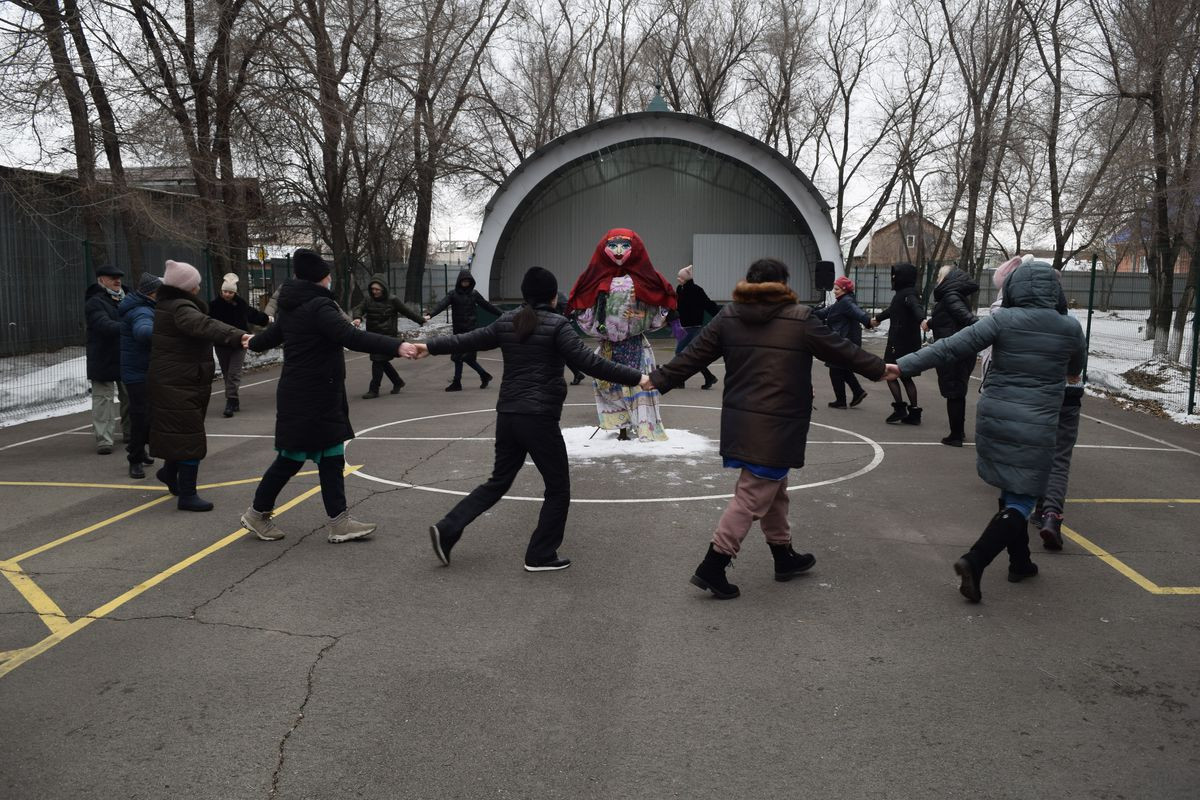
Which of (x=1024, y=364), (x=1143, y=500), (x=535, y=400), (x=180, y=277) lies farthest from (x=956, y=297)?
(x=180, y=277)

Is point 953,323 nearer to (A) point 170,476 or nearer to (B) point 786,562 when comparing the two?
(B) point 786,562

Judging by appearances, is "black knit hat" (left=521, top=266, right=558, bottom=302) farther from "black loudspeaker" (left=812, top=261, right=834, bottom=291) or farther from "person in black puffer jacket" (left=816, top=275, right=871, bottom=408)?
"black loudspeaker" (left=812, top=261, right=834, bottom=291)

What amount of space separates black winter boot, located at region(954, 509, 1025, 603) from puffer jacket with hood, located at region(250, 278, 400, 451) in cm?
369

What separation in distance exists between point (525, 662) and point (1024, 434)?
3050 mm

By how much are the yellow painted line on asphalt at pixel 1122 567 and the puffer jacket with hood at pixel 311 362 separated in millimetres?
4803

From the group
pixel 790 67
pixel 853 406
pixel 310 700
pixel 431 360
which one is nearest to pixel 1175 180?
pixel 853 406

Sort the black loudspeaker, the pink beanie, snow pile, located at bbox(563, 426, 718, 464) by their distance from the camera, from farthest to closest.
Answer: the black loudspeaker < snow pile, located at bbox(563, 426, 718, 464) < the pink beanie

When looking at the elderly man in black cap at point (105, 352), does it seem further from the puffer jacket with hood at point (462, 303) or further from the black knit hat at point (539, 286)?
the puffer jacket with hood at point (462, 303)

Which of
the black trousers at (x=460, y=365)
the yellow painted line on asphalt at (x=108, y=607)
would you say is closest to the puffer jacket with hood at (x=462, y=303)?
the black trousers at (x=460, y=365)

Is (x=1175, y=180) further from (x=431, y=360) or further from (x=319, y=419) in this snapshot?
(x=319, y=419)

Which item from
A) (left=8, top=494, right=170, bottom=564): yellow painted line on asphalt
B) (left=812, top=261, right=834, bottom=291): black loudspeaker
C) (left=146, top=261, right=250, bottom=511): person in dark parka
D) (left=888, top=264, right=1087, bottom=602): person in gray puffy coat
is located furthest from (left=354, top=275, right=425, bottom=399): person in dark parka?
(left=812, top=261, right=834, bottom=291): black loudspeaker

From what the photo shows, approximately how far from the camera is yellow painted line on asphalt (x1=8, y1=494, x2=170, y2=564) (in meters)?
6.20

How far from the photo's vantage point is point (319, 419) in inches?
241

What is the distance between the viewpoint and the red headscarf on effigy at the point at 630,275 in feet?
32.5
